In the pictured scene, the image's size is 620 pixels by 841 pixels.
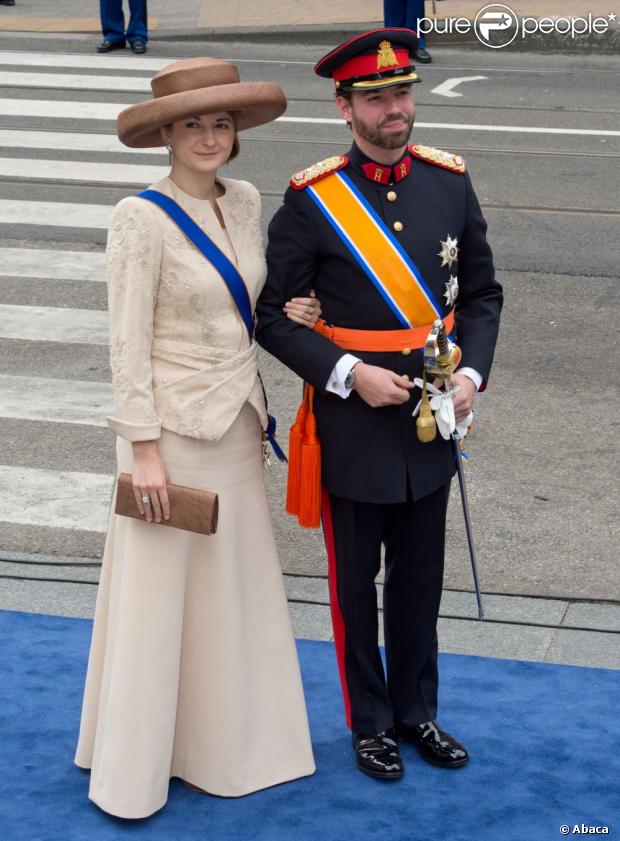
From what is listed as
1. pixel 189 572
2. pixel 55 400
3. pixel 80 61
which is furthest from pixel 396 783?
pixel 80 61

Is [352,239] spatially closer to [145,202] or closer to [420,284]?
[420,284]

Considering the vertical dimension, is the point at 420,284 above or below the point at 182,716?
above

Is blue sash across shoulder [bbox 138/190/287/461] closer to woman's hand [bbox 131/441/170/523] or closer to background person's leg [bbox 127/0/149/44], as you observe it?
woman's hand [bbox 131/441/170/523]

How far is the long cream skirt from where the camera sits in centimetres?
376

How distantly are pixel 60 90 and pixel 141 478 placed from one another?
403 inches

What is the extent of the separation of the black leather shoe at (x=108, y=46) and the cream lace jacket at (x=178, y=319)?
11.7 m

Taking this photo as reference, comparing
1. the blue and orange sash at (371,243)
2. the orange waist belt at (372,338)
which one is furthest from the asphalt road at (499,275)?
the blue and orange sash at (371,243)

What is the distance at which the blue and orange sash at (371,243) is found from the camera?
3.73 m

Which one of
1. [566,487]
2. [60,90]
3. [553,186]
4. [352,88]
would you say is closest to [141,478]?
[352,88]

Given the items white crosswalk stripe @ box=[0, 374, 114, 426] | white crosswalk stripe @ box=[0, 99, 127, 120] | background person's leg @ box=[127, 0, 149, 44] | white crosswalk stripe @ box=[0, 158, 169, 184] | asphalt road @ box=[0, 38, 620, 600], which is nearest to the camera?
asphalt road @ box=[0, 38, 620, 600]

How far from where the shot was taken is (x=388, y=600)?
4.10 meters

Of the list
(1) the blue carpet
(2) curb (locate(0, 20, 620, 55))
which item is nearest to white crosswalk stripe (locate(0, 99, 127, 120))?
(2) curb (locate(0, 20, 620, 55))

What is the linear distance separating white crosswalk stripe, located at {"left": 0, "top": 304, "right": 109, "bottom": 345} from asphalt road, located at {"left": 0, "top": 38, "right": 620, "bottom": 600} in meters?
0.02

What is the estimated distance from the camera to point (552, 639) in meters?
4.88
